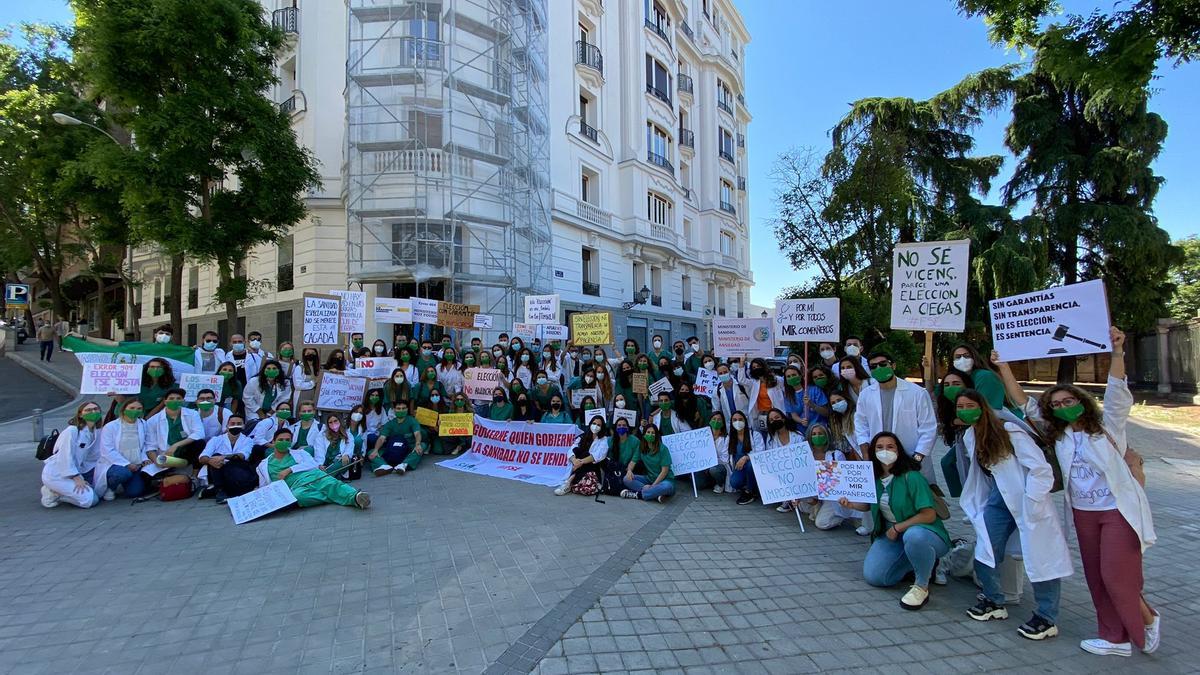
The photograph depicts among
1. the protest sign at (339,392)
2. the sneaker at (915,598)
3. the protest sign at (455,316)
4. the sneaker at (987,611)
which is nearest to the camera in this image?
the sneaker at (987,611)

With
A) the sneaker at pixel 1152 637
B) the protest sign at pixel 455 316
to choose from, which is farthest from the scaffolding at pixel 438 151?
the sneaker at pixel 1152 637

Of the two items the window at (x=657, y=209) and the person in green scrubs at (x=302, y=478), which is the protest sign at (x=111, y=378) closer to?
the person in green scrubs at (x=302, y=478)

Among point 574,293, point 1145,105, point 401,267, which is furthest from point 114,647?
point 1145,105

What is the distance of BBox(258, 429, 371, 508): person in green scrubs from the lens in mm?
6242

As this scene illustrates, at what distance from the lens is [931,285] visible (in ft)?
19.8

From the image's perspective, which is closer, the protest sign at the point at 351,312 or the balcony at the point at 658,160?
the protest sign at the point at 351,312

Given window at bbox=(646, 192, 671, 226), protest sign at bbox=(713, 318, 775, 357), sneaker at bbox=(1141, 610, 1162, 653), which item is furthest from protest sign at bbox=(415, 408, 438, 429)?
window at bbox=(646, 192, 671, 226)

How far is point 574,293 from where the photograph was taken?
2383 cm

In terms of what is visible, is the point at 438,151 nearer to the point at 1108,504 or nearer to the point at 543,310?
the point at 543,310

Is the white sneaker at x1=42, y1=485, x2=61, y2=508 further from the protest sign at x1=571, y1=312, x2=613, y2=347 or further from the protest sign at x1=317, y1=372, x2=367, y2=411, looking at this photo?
the protest sign at x1=571, y1=312, x2=613, y2=347

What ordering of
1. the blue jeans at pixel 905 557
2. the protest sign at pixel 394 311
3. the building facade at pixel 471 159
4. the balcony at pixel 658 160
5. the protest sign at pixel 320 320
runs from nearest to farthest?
the blue jeans at pixel 905 557
the protest sign at pixel 320 320
the protest sign at pixel 394 311
the building facade at pixel 471 159
the balcony at pixel 658 160

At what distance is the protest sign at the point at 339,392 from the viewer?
8.79 m

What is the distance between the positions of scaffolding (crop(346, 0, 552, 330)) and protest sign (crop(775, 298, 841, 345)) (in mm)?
12125

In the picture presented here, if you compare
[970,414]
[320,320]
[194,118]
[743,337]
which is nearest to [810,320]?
[743,337]
